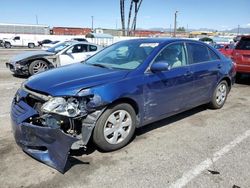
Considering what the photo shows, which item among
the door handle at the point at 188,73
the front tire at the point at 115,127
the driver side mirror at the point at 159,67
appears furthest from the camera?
the door handle at the point at 188,73

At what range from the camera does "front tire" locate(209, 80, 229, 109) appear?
19.6ft

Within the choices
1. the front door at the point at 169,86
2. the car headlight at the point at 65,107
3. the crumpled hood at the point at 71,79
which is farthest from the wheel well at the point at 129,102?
the car headlight at the point at 65,107

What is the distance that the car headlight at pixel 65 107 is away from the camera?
3326 millimetres

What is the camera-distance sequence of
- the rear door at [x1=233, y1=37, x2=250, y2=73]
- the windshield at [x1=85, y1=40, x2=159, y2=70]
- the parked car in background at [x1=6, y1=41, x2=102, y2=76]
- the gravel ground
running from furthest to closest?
the parked car in background at [x1=6, y1=41, x2=102, y2=76] < the rear door at [x1=233, y1=37, x2=250, y2=73] < the windshield at [x1=85, y1=40, x2=159, y2=70] < the gravel ground

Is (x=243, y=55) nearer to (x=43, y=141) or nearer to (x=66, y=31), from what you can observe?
(x=43, y=141)

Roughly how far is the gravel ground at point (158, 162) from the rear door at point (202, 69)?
602 mm

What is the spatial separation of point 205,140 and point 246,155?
27.2 inches

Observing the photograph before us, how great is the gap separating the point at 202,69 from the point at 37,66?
6.85m

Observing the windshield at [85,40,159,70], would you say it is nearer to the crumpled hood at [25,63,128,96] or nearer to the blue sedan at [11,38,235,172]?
the blue sedan at [11,38,235,172]

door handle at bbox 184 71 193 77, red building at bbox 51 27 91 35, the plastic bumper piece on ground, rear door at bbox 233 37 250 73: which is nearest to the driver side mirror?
door handle at bbox 184 71 193 77

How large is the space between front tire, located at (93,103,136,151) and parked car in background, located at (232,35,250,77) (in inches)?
263

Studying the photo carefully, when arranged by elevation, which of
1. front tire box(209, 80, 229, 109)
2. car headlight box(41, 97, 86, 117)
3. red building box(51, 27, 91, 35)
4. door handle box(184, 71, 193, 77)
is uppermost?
red building box(51, 27, 91, 35)

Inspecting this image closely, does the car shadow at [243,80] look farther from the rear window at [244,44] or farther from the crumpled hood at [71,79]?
the crumpled hood at [71,79]

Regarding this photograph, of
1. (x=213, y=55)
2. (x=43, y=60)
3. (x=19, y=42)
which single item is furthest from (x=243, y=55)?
(x=19, y=42)
